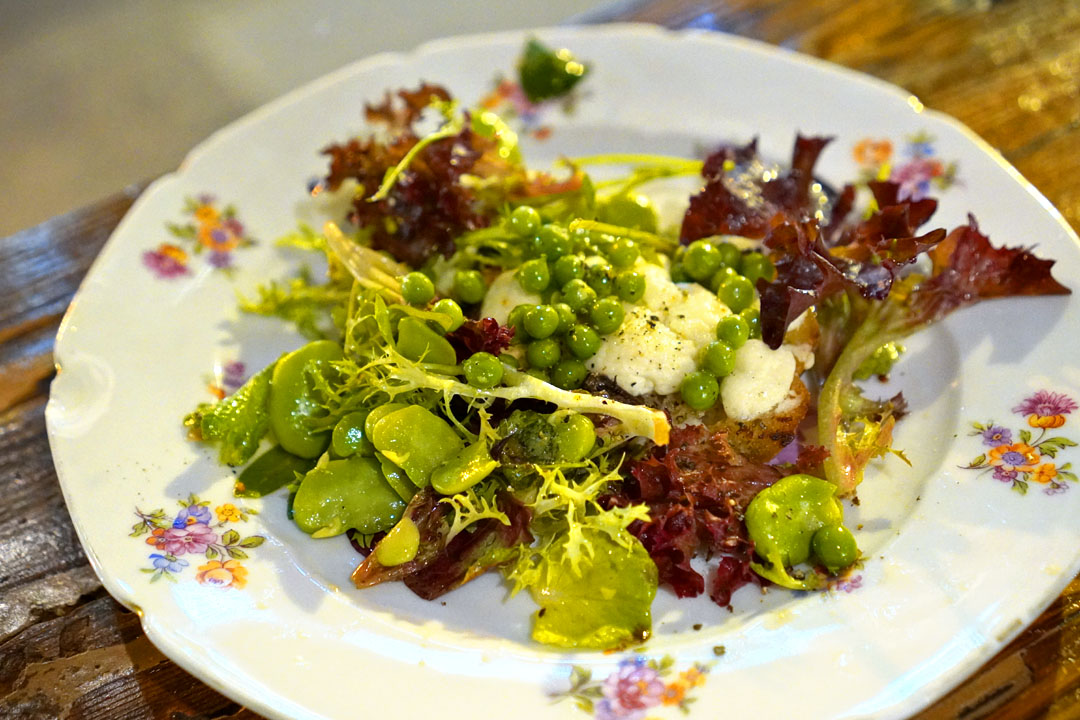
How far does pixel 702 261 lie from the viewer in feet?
9.32

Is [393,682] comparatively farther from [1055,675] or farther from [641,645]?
[1055,675]

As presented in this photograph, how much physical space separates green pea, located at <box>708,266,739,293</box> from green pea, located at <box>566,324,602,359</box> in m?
0.50

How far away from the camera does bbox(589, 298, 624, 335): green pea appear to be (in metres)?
2.64

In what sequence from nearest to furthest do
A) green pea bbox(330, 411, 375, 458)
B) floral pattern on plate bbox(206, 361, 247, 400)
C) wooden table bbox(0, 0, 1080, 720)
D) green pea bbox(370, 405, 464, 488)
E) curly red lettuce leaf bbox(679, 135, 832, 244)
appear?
wooden table bbox(0, 0, 1080, 720)
green pea bbox(370, 405, 464, 488)
green pea bbox(330, 411, 375, 458)
floral pattern on plate bbox(206, 361, 247, 400)
curly red lettuce leaf bbox(679, 135, 832, 244)

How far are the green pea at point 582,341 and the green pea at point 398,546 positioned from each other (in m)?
0.75

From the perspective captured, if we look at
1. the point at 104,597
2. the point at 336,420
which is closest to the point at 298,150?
the point at 336,420

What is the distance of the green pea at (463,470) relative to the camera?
237cm

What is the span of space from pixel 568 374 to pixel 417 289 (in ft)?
1.88

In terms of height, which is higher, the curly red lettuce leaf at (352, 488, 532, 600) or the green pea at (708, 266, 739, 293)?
the green pea at (708, 266, 739, 293)

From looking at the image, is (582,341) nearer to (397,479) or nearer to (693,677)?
(397,479)

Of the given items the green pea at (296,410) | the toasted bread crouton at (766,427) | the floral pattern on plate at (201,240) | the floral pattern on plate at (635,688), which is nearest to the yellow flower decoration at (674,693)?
the floral pattern on plate at (635,688)

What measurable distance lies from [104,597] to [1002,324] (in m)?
2.94

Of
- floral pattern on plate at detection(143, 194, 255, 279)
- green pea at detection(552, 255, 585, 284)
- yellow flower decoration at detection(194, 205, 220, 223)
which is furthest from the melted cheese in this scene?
yellow flower decoration at detection(194, 205, 220, 223)

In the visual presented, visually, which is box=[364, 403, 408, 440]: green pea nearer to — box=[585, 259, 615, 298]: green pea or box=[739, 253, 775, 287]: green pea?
box=[585, 259, 615, 298]: green pea
